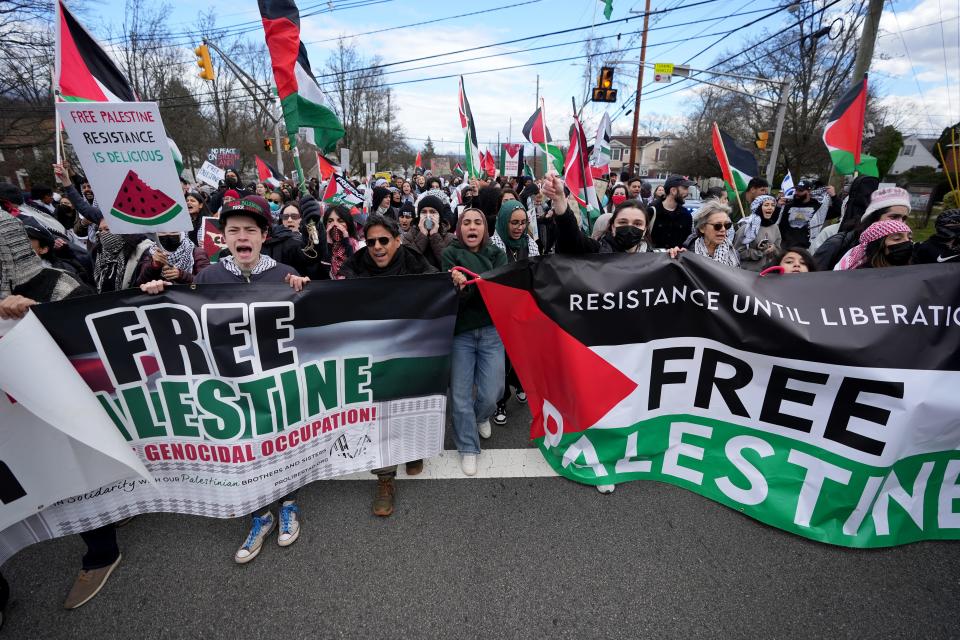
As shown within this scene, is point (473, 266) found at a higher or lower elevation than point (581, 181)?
lower

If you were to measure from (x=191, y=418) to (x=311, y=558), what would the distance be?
99 cm

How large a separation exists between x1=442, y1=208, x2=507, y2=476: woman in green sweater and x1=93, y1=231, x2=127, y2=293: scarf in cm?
268

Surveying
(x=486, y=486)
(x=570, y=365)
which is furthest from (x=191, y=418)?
(x=570, y=365)

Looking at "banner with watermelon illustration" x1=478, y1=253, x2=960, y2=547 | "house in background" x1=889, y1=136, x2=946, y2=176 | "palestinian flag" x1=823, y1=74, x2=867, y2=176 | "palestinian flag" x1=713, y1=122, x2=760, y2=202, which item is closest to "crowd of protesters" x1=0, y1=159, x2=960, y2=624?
"banner with watermelon illustration" x1=478, y1=253, x2=960, y2=547

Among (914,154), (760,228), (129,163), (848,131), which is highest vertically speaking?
(914,154)

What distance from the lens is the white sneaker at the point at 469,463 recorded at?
10.3 ft

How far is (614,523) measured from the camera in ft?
8.82

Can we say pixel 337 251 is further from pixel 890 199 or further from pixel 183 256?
pixel 890 199

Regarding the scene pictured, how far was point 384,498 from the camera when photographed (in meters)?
2.83

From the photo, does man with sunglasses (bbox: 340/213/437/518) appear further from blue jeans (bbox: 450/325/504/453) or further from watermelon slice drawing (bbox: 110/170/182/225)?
watermelon slice drawing (bbox: 110/170/182/225)

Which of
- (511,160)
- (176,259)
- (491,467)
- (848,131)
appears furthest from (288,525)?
(511,160)

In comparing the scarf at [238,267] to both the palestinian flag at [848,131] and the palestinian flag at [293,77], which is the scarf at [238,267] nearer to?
the palestinian flag at [293,77]

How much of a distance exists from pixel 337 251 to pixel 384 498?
8.84ft

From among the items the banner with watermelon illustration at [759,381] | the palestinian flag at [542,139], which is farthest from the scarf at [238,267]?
the palestinian flag at [542,139]
